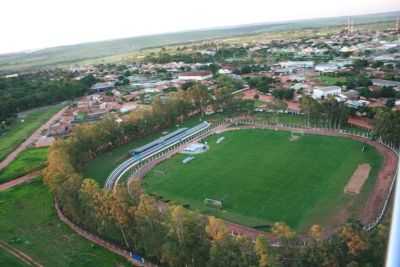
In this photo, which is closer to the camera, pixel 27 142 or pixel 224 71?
pixel 27 142

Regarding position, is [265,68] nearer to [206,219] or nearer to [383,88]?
[383,88]

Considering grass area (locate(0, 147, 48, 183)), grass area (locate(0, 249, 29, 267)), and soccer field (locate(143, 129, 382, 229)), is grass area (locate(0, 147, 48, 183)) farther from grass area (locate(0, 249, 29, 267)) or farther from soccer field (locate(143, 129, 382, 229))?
grass area (locate(0, 249, 29, 267))

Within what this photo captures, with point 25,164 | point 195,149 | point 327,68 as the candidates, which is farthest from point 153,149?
point 327,68

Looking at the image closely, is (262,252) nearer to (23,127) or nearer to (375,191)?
(375,191)

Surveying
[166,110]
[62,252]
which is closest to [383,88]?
[166,110]

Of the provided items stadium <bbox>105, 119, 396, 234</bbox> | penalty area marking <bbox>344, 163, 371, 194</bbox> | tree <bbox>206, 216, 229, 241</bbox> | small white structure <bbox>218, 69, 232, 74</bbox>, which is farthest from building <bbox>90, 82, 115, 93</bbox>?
tree <bbox>206, 216, 229, 241</bbox>

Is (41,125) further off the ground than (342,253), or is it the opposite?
(342,253)
